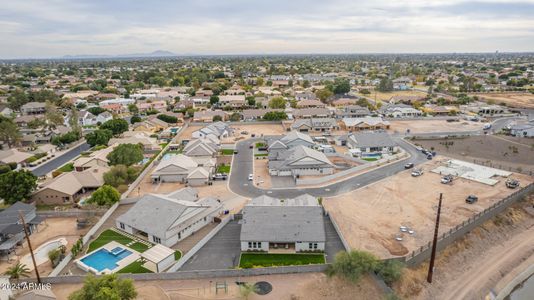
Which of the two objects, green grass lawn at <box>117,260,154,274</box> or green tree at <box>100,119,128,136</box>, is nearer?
green grass lawn at <box>117,260,154,274</box>

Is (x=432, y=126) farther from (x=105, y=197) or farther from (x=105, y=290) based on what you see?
(x=105, y=290)

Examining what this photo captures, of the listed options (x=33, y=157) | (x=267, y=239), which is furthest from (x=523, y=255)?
(x=33, y=157)

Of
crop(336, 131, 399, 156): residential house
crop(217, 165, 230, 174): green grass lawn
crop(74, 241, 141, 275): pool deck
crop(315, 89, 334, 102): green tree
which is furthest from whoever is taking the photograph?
crop(315, 89, 334, 102): green tree

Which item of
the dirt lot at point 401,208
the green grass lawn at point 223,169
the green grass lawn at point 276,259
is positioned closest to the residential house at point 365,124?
the dirt lot at point 401,208

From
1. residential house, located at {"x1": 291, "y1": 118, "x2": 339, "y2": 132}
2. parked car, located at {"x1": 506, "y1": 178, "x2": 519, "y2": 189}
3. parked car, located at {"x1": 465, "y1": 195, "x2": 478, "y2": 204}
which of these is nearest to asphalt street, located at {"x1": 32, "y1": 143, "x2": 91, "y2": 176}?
residential house, located at {"x1": 291, "y1": 118, "x2": 339, "y2": 132}

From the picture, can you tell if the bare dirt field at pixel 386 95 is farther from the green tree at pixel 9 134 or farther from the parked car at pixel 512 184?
the green tree at pixel 9 134

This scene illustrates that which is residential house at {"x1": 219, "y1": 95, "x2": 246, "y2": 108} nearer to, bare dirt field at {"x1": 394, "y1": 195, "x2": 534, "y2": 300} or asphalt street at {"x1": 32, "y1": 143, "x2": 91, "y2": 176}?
asphalt street at {"x1": 32, "y1": 143, "x2": 91, "y2": 176}

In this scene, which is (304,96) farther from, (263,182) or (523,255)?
(523,255)
